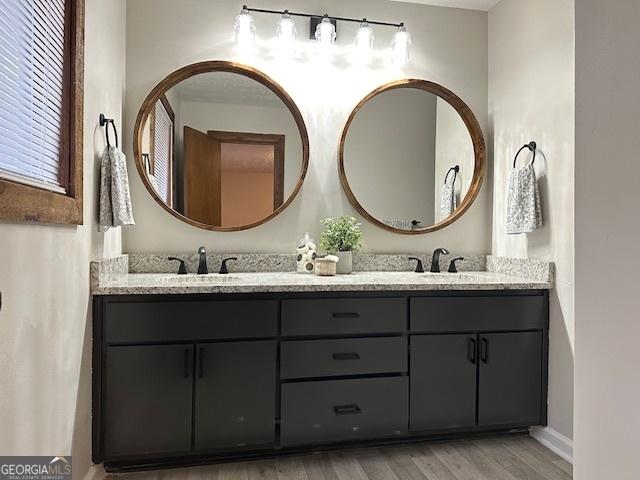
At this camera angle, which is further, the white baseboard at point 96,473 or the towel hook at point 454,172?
the towel hook at point 454,172

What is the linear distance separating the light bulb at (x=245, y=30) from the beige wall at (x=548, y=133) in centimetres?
154

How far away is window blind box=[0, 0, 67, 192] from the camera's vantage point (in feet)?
4.03

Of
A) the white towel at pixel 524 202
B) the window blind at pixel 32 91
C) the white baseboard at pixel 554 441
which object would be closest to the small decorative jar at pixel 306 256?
the white towel at pixel 524 202

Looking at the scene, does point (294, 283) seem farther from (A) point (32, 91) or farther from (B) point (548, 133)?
(B) point (548, 133)

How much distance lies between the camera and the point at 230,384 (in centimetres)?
209

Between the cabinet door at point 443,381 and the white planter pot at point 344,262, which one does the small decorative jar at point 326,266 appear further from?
the cabinet door at point 443,381

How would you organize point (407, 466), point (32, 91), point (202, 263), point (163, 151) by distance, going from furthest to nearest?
1. point (163, 151)
2. point (202, 263)
3. point (407, 466)
4. point (32, 91)

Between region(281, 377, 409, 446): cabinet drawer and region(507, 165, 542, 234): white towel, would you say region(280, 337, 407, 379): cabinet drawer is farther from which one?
region(507, 165, 542, 234): white towel

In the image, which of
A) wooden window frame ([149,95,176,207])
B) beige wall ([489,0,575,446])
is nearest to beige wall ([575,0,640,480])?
beige wall ([489,0,575,446])

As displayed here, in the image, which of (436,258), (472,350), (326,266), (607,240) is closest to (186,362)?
(326,266)

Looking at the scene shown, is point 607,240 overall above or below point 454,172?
below

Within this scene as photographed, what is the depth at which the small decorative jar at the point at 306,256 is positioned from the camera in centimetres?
262

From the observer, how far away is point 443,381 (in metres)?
2.30

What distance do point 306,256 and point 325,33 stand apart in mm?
1297
